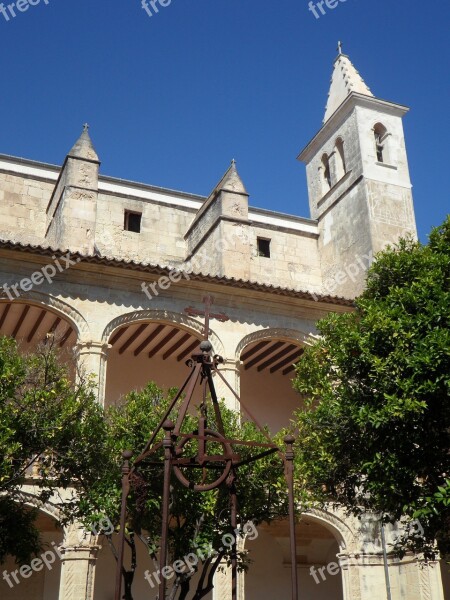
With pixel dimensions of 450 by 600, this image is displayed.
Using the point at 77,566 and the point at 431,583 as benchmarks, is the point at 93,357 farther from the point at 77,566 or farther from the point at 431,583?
the point at 431,583

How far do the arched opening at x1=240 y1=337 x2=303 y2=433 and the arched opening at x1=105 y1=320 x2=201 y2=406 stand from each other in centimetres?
159

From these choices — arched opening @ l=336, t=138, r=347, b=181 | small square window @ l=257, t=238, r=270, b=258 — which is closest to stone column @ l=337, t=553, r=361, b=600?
small square window @ l=257, t=238, r=270, b=258

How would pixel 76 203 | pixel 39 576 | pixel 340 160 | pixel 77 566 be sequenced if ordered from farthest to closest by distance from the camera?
1. pixel 340 160
2. pixel 76 203
3. pixel 39 576
4. pixel 77 566

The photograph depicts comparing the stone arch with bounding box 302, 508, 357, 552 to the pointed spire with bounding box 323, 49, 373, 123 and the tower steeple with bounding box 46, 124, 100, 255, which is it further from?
the pointed spire with bounding box 323, 49, 373, 123

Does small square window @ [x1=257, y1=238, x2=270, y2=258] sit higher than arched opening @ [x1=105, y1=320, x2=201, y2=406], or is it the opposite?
small square window @ [x1=257, y1=238, x2=270, y2=258]

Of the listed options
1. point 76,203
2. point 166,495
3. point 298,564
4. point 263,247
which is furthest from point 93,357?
point 263,247

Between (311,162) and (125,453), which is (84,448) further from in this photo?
(311,162)

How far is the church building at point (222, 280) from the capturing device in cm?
1305

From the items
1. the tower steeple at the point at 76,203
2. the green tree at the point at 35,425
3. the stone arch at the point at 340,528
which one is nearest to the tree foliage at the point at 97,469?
the green tree at the point at 35,425

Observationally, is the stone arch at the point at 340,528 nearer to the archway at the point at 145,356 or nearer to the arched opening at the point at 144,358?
the archway at the point at 145,356

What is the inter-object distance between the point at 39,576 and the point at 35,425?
25.7 feet

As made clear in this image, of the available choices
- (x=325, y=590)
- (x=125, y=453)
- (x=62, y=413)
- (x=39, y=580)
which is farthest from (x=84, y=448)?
(x=325, y=590)

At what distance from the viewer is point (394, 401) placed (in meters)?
8.12

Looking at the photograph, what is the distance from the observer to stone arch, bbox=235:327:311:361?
1415 cm
